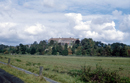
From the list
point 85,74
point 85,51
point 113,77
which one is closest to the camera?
point 113,77

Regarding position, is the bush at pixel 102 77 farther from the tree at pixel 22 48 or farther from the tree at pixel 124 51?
the tree at pixel 22 48

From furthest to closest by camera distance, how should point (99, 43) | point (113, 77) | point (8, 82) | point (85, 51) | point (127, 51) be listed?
1. point (99, 43)
2. point (85, 51)
3. point (127, 51)
4. point (113, 77)
5. point (8, 82)

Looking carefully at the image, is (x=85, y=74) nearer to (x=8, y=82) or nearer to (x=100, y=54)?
(x=8, y=82)

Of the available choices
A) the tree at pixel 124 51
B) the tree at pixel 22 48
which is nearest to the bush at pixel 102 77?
the tree at pixel 124 51

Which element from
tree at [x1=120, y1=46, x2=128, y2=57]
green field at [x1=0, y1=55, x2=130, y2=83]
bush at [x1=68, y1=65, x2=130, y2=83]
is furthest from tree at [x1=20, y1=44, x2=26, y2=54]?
bush at [x1=68, y1=65, x2=130, y2=83]

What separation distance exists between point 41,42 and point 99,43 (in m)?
63.1

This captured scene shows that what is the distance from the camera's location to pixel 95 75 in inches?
586

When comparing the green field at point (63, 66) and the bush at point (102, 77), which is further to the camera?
the green field at point (63, 66)

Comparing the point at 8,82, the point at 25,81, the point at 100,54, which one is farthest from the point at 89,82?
the point at 100,54

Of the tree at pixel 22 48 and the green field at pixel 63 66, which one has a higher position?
the tree at pixel 22 48

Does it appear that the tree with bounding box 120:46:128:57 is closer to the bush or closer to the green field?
the green field

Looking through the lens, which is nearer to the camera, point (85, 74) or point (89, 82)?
point (89, 82)

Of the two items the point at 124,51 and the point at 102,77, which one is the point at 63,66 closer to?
the point at 102,77

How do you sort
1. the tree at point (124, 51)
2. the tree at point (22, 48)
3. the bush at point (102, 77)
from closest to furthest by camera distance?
1. the bush at point (102, 77)
2. the tree at point (124, 51)
3. the tree at point (22, 48)
